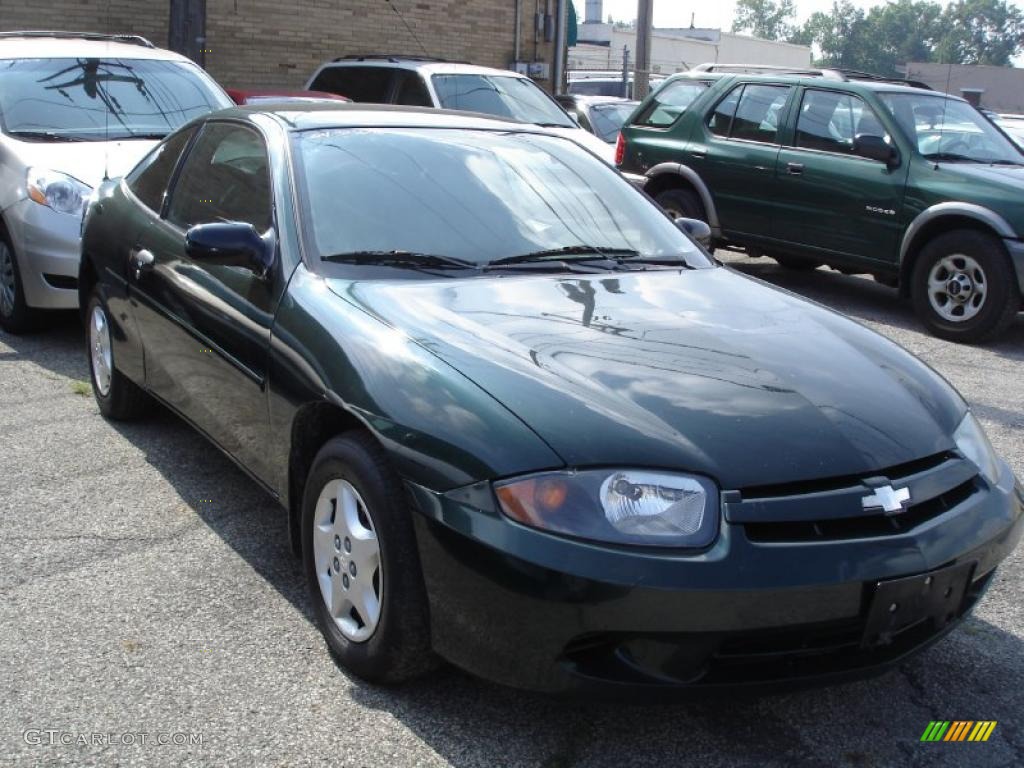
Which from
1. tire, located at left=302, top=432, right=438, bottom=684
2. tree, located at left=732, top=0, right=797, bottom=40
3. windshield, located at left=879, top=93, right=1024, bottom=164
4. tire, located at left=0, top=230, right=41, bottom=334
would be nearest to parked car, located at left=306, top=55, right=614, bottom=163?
windshield, located at left=879, top=93, right=1024, bottom=164

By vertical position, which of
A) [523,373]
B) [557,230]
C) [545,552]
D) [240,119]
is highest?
[240,119]

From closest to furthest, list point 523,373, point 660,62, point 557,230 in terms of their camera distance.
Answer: point 523,373, point 557,230, point 660,62

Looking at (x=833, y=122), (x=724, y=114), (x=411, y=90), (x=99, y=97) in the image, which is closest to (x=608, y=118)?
(x=411, y=90)

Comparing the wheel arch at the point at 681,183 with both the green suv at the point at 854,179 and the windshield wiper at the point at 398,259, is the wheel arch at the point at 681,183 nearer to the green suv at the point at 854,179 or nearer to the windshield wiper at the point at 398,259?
the green suv at the point at 854,179

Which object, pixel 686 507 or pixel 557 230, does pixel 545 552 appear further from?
pixel 557 230

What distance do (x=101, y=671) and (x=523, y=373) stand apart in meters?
1.42

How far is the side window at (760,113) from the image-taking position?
9.36 meters

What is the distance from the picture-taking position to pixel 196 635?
3402mm

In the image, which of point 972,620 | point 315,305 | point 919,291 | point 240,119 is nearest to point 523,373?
point 315,305

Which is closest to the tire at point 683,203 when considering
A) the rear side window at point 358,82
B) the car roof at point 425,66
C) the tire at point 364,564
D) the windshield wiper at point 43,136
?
the car roof at point 425,66

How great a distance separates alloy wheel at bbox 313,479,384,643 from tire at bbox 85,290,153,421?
2292 mm

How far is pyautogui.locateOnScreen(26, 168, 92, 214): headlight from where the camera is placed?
6707 millimetres

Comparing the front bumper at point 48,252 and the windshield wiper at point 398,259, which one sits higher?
the windshield wiper at point 398,259

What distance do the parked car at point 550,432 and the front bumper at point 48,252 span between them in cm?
265
